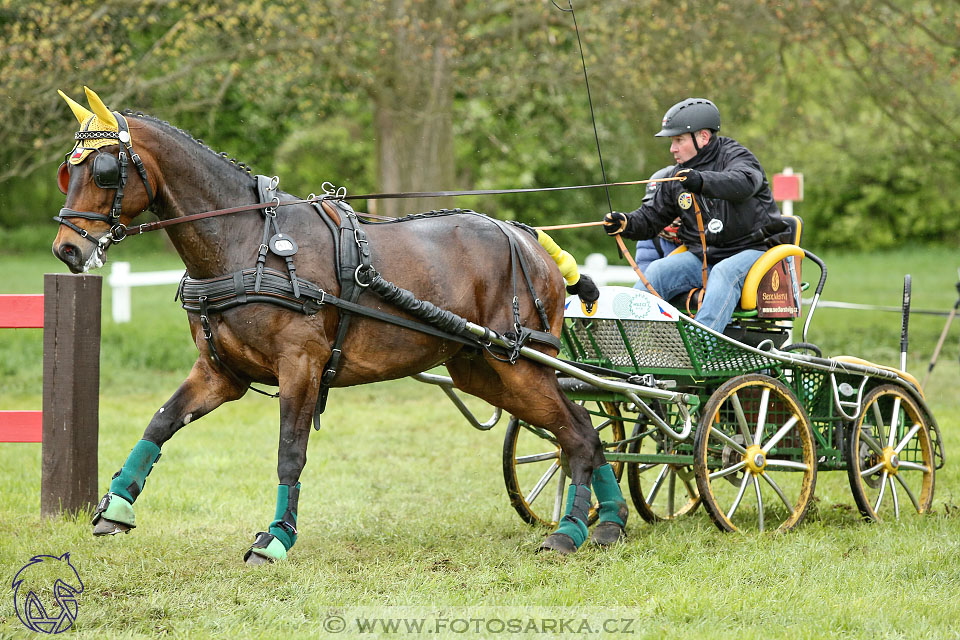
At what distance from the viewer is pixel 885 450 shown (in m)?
6.28

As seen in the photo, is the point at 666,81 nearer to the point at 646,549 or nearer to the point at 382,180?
the point at 382,180

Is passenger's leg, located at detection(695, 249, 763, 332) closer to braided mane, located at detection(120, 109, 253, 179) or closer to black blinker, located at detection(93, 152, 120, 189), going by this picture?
braided mane, located at detection(120, 109, 253, 179)

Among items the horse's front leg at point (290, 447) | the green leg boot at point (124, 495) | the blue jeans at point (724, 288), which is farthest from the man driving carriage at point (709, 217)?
the green leg boot at point (124, 495)

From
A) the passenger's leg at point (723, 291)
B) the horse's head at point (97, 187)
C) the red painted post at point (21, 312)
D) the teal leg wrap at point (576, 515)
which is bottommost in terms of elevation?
the teal leg wrap at point (576, 515)

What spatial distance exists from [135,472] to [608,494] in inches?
91.8

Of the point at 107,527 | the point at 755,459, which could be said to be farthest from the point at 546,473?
the point at 107,527

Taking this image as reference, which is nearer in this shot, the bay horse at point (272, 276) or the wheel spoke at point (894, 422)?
the bay horse at point (272, 276)

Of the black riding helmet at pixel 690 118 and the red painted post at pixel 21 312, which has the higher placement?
the black riding helmet at pixel 690 118

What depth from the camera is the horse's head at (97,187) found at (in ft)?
14.6

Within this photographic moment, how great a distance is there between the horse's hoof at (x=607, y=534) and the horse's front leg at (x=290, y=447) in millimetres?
1565

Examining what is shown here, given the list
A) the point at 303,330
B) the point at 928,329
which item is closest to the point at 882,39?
the point at 928,329

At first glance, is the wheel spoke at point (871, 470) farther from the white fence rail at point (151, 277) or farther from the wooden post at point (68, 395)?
the white fence rail at point (151, 277)

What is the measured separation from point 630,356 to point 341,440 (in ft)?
12.8

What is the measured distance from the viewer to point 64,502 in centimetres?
588
